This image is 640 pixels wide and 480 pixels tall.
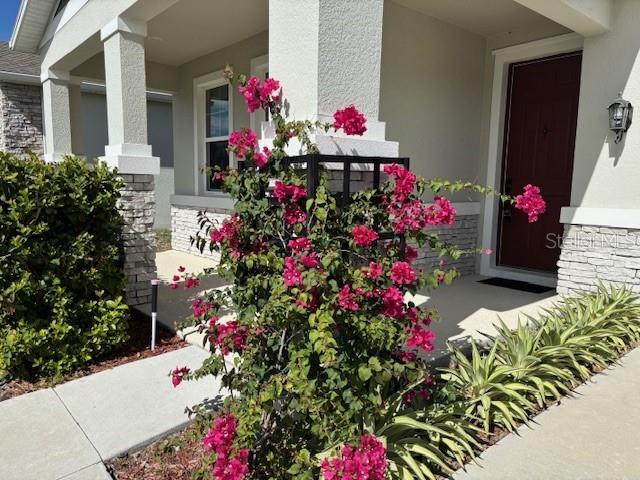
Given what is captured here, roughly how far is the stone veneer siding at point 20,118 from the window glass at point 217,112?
12.9 ft

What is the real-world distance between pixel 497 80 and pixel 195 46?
14.6ft

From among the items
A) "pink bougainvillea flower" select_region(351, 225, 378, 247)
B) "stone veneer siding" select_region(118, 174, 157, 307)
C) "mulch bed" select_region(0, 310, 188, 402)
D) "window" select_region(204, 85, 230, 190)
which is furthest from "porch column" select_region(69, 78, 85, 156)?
"pink bougainvillea flower" select_region(351, 225, 378, 247)

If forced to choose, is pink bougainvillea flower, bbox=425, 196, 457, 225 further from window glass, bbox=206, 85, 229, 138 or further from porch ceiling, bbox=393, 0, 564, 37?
window glass, bbox=206, 85, 229, 138

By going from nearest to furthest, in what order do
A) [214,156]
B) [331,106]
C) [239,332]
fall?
[239,332] → [331,106] → [214,156]

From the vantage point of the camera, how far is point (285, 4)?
2.63 metres

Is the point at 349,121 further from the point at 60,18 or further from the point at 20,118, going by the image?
the point at 20,118

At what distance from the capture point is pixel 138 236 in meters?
4.68

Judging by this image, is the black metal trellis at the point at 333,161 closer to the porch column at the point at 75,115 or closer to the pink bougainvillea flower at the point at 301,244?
the pink bougainvillea flower at the point at 301,244

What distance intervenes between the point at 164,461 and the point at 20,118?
9.62 m

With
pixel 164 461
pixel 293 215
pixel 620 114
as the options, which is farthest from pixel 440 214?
pixel 620 114

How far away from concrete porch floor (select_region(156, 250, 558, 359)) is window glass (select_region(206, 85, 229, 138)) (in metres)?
2.87

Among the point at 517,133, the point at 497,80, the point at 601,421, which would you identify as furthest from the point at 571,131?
the point at 601,421

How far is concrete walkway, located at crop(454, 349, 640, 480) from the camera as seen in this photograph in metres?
2.19

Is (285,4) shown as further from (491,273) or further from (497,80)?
(491,273)
